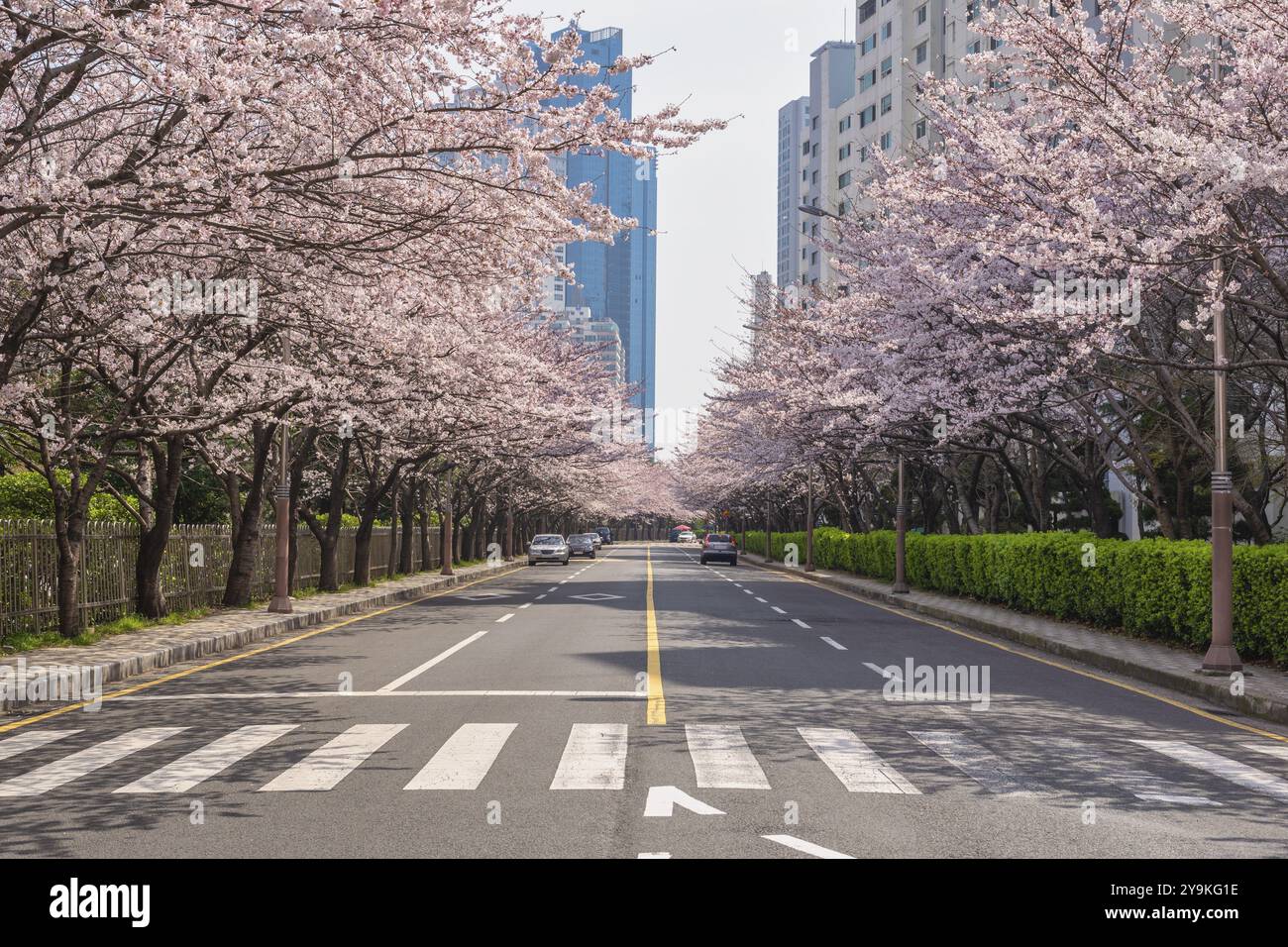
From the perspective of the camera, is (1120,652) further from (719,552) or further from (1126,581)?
(719,552)

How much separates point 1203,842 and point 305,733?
694 centimetres

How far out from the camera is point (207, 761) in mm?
9180

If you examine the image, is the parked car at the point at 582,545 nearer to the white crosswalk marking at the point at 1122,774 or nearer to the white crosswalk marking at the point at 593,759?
the white crosswalk marking at the point at 593,759

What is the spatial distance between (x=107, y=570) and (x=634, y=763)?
14.2 meters

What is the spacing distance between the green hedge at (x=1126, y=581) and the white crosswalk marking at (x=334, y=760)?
34.3 feet

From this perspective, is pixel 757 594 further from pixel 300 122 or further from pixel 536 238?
pixel 300 122

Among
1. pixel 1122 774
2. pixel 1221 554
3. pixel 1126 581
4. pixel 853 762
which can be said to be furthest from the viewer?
pixel 1126 581

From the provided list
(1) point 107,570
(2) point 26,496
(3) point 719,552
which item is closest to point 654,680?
(1) point 107,570

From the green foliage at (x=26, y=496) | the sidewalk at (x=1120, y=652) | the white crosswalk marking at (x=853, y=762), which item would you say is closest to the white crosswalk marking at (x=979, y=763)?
the white crosswalk marking at (x=853, y=762)

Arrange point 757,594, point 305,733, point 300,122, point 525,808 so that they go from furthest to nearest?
point 757,594, point 300,122, point 305,733, point 525,808

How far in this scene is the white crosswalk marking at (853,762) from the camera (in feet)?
27.0

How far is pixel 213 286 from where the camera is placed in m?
16.6
